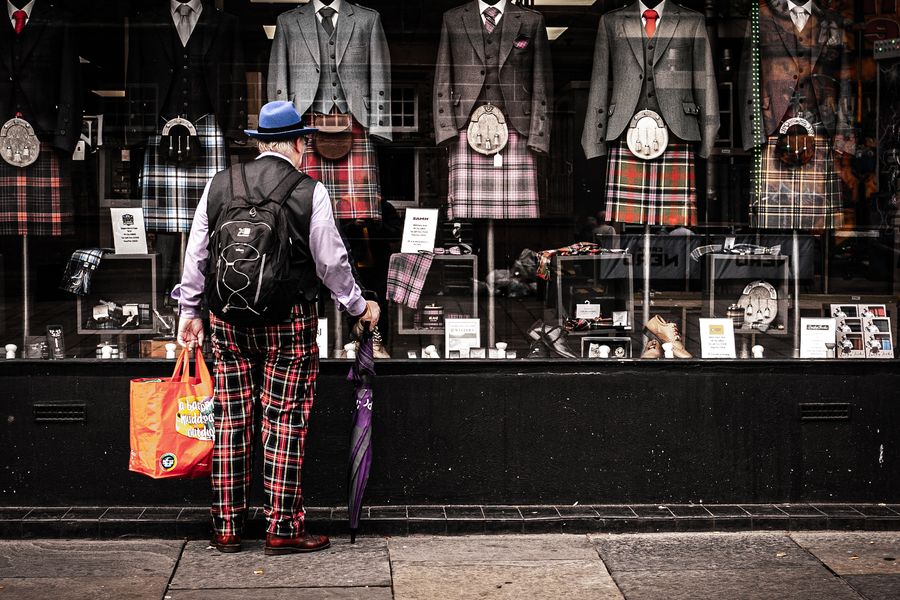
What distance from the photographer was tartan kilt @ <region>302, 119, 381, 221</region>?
638cm

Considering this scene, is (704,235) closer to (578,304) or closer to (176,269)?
(578,304)

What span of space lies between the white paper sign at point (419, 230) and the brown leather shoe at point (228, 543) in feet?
6.12

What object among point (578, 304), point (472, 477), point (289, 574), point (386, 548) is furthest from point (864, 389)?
point (289, 574)

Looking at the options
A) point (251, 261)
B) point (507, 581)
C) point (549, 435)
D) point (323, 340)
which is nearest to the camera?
point (251, 261)

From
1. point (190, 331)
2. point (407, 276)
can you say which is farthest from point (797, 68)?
point (190, 331)

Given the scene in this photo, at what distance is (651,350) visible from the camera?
631cm

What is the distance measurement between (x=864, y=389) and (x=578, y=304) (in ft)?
5.17

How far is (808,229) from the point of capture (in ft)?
21.7

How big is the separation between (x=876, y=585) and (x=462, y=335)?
2.47 m

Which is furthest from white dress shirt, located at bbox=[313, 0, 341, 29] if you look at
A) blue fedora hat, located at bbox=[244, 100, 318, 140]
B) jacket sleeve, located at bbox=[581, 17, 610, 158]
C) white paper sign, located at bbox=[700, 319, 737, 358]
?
white paper sign, located at bbox=[700, 319, 737, 358]

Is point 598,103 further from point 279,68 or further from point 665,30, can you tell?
point 279,68

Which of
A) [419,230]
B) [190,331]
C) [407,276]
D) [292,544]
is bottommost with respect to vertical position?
[292,544]

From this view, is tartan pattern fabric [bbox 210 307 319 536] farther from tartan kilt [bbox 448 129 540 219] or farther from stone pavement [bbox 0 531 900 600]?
tartan kilt [bbox 448 129 540 219]

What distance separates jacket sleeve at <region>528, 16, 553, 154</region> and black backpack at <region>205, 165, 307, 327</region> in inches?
71.8
